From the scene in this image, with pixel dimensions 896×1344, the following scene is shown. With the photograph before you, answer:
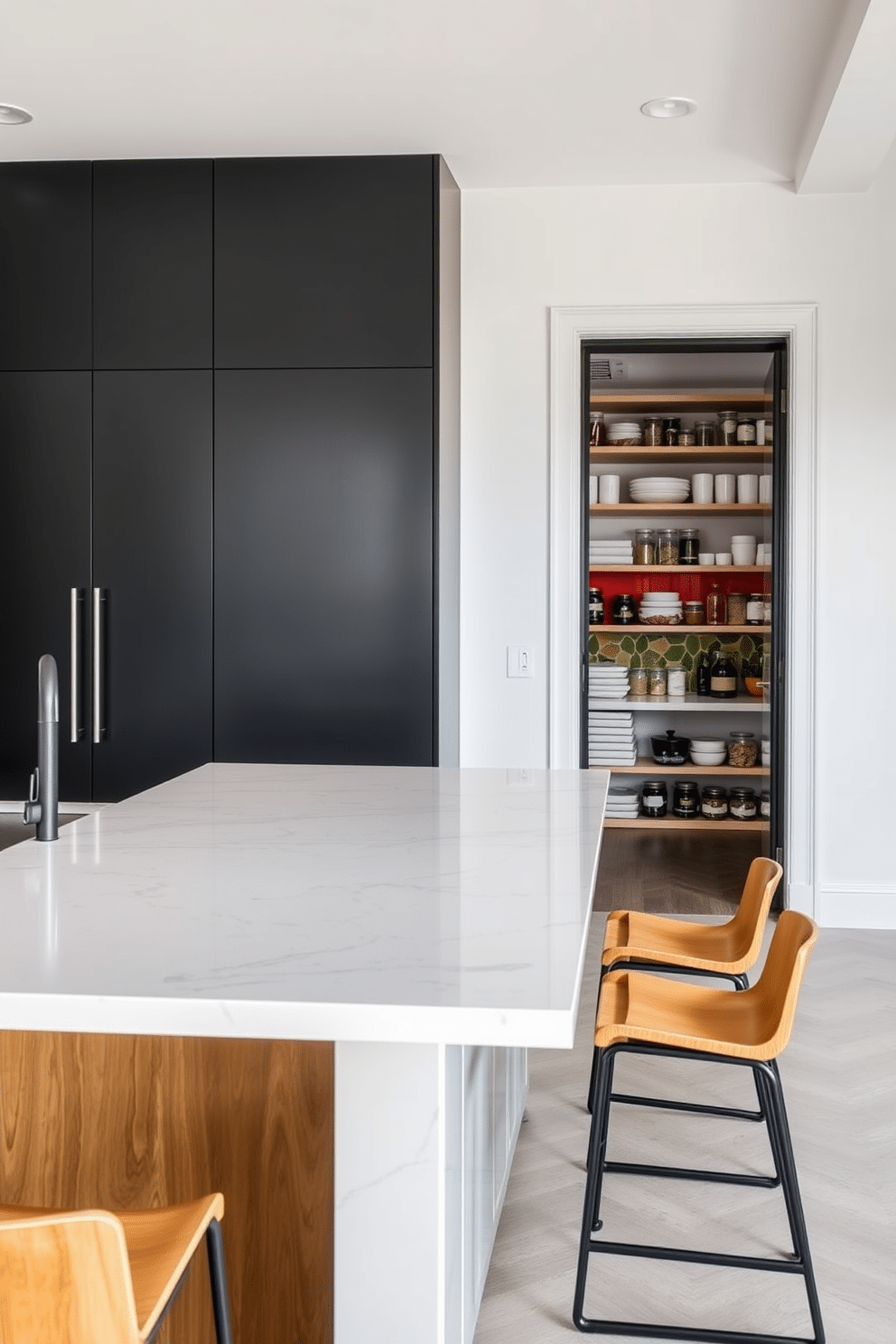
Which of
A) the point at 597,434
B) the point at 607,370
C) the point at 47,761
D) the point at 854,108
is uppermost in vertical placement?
the point at 854,108

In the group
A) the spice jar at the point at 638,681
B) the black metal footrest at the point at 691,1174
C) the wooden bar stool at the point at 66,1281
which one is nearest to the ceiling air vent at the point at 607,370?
the spice jar at the point at 638,681

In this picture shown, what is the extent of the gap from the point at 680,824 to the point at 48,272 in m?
3.98

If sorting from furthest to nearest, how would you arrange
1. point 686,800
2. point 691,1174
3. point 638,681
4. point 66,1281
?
point 638,681 < point 686,800 < point 691,1174 < point 66,1281

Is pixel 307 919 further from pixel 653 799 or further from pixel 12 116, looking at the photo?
pixel 653 799

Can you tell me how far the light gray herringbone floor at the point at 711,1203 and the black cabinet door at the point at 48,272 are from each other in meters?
2.76

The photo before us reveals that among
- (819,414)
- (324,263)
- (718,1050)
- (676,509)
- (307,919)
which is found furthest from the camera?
(676,509)

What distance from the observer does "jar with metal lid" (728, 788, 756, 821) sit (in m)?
6.35

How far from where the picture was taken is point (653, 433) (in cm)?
635

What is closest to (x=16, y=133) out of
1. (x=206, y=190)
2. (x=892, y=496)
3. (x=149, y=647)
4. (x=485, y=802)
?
(x=206, y=190)

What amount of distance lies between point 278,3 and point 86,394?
1514 millimetres

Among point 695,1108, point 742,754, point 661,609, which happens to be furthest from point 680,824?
point 695,1108

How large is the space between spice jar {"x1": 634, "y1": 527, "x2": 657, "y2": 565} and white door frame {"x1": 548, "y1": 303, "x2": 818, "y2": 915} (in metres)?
2.00

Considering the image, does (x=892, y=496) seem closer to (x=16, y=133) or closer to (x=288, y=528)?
(x=288, y=528)

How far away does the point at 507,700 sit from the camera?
14.9 ft
